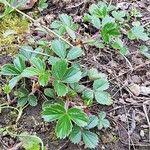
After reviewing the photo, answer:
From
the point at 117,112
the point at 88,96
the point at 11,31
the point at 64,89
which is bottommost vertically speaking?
the point at 117,112

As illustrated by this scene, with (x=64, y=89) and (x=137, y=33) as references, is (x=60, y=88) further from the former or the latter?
(x=137, y=33)

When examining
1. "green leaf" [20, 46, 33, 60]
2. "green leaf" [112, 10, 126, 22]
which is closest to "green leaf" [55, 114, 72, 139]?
"green leaf" [20, 46, 33, 60]

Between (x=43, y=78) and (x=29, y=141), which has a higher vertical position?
(x=43, y=78)

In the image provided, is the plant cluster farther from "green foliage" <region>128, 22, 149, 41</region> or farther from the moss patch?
"green foliage" <region>128, 22, 149, 41</region>

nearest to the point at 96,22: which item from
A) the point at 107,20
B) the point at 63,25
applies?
the point at 107,20

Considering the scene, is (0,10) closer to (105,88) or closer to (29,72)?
(29,72)

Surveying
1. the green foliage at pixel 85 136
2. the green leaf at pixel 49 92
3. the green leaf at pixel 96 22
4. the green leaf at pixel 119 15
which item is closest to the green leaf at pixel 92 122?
the green foliage at pixel 85 136

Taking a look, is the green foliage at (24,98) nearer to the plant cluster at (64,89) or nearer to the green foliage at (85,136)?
the plant cluster at (64,89)
